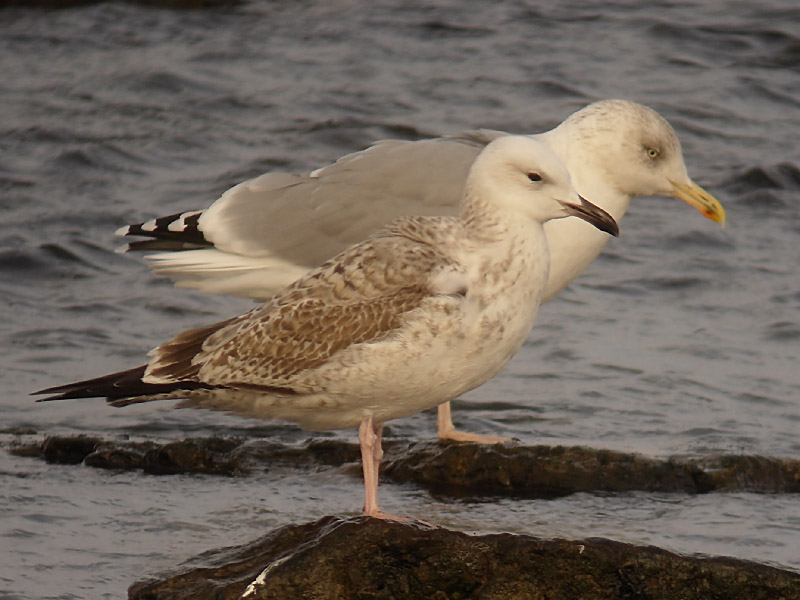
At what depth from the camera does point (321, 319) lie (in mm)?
4535

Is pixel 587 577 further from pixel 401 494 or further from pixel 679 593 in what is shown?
pixel 401 494

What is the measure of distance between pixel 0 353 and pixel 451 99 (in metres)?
5.75

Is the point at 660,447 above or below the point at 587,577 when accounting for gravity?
below

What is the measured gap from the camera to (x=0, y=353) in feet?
23.8

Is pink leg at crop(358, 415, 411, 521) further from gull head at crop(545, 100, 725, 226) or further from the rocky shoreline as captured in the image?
gull head at crop(545, 100, 725, 226)

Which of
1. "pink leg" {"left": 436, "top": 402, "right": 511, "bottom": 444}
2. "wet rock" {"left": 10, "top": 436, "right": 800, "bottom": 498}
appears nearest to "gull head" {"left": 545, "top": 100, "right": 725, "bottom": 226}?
"pink leg" {"left": 436, "top": 402, "right": 511, "bottom": 444}

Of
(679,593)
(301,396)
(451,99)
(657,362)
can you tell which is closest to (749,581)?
(679,593)

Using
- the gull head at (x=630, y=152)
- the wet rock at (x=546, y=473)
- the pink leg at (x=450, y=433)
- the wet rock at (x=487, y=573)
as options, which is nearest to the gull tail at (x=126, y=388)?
the wet rock at (x=487, y=573)

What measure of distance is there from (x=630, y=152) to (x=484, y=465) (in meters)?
1.79

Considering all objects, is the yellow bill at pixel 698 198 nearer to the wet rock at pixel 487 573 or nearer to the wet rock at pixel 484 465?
the wet rock at pixel 484 465

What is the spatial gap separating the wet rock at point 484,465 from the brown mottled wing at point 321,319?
1130 mm

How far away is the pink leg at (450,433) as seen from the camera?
610 centimetres

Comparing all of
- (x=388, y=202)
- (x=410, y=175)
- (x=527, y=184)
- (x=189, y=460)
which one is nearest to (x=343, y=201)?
(x=388, y=202)

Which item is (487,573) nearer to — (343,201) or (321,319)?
(321,319)
